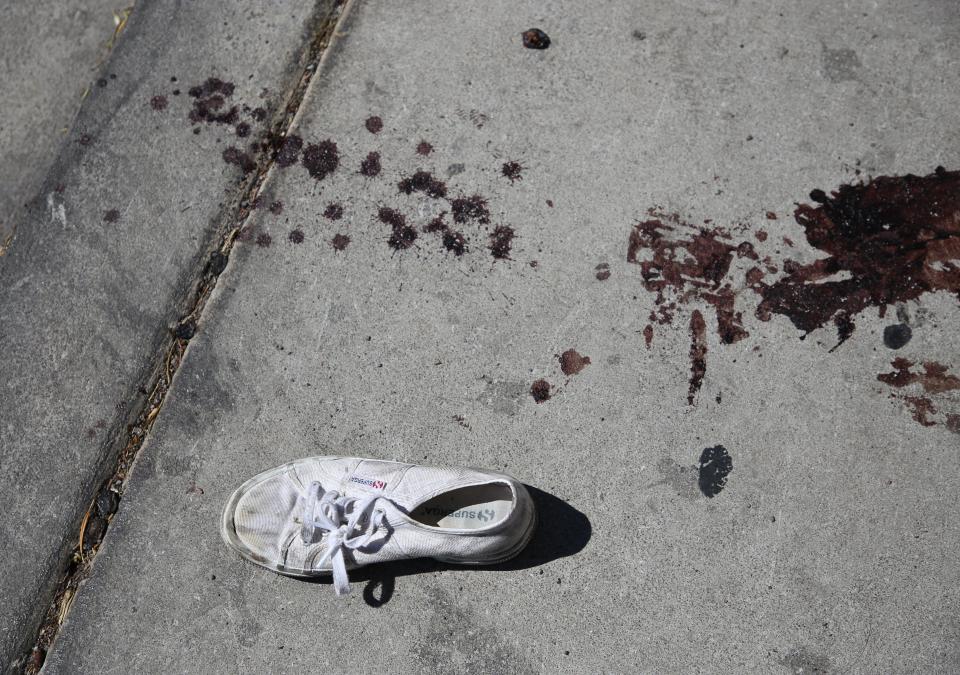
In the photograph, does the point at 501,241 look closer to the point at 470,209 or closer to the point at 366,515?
the point at 470,209

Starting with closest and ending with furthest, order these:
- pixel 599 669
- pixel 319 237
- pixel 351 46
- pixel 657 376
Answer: pixel 599 669, pixel 657 376, pixel 319 237, pixel 351 46

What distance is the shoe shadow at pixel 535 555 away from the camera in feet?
7.36

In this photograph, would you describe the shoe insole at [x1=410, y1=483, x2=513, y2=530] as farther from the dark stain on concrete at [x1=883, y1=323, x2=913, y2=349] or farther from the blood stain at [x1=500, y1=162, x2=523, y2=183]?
the dark stain on concrete at [x1=883, y1=323, x2=913, y2=349]

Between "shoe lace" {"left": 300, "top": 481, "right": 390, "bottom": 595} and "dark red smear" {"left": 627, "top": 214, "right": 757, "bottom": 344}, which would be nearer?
"shoe lace" {"left": 300, "top": 481, "right": 390, "bottom": 595}

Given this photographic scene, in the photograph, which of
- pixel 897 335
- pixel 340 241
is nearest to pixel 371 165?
pixel 340 241

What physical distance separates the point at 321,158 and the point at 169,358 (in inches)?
33.5

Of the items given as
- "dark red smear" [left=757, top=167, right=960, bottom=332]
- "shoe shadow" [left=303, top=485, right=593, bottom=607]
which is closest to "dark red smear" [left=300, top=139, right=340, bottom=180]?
"shoe shadow" [left=303, top=485, right=593, bottom=607]

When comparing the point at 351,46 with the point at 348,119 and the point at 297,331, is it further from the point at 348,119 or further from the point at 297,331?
the point at 297,331

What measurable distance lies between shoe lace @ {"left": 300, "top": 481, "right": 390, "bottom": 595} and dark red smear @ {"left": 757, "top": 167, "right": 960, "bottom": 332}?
136cm

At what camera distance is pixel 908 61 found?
100 inches

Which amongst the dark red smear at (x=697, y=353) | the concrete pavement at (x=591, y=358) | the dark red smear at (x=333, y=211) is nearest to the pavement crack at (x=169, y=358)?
the concrete pavement at (x=591, y=358)

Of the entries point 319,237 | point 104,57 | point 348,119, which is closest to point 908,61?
point 348,119

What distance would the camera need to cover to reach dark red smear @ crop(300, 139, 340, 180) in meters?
2.59

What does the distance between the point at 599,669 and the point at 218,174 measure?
2.03 meters
